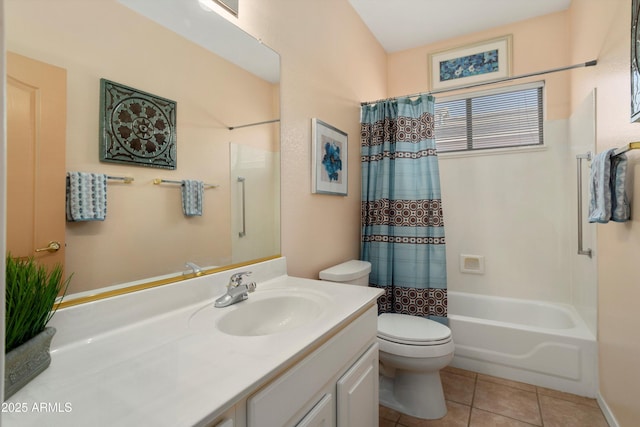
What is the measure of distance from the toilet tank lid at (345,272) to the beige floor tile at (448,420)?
81 centimetres

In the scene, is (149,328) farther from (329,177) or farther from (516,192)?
(516,192)

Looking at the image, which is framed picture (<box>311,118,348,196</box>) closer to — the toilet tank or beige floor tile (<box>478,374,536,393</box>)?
the toilet tank

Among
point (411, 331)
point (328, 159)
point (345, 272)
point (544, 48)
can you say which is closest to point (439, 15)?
point (544, 48)

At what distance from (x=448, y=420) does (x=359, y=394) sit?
0.90 meters

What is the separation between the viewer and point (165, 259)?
1046 millimetres

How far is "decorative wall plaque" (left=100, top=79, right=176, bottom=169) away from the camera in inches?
35.2

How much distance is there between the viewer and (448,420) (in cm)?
165

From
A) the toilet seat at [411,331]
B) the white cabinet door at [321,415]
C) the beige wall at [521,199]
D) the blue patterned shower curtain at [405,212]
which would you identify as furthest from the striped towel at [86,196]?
the beige wall at [521,199]

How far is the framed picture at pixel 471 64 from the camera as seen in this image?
2570mm

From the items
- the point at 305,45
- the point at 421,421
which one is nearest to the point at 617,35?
the point at 305,45

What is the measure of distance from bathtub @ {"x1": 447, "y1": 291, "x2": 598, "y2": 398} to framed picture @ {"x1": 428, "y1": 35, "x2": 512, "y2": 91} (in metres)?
1.94

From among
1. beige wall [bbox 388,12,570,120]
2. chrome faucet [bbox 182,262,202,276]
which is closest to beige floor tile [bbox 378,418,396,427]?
chrome faucet [bbox 182,262,202,276]

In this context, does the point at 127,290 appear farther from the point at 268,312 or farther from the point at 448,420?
the point at 448,420

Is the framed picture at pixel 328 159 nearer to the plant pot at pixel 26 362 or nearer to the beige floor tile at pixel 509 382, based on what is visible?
the plant pot at pixel 26 362
